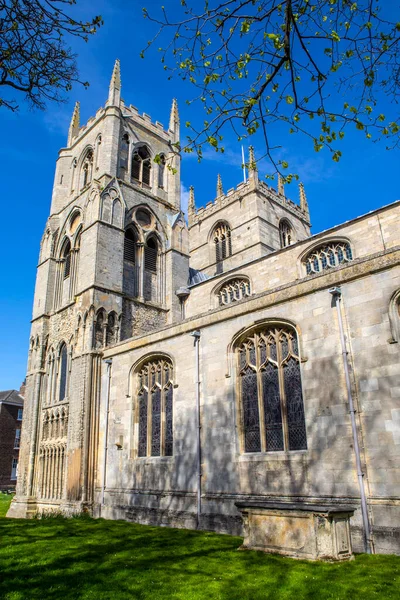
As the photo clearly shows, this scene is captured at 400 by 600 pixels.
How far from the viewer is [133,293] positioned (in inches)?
953

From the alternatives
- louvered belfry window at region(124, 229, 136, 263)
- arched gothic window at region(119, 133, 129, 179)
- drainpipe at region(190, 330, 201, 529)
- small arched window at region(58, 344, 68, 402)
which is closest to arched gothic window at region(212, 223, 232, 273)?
louvered belfry window at region(124, 229, 136, 263)

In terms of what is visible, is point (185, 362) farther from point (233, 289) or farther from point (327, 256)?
point (233, 289)

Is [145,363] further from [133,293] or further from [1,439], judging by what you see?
[1,439]

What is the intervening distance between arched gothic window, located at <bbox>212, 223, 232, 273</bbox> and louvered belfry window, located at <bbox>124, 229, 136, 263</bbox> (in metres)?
10.8

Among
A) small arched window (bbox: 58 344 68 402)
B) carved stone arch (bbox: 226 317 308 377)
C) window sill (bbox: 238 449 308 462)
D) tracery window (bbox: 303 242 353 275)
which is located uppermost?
tracery window (bbox: 303 242 353 275)

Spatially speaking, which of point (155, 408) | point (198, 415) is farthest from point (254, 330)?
point (155, 408)

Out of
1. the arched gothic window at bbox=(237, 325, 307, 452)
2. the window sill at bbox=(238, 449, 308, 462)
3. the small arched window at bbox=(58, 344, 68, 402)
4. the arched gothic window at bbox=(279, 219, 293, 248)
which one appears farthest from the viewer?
the arched gothic window at bbox=(279, 219, 293, 248)

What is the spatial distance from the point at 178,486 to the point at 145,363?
460 centimetres

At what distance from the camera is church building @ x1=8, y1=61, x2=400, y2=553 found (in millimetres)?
10609

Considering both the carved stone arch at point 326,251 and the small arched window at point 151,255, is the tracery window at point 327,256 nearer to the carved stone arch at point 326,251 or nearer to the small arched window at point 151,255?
the carved stone arch at point 326,251

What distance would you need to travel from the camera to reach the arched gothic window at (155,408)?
50.5ft

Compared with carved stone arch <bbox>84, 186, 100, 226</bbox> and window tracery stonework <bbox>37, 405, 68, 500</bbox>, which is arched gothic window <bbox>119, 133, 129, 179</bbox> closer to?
carved stone arch <bbox>84, 186, 100, 226</bbox>

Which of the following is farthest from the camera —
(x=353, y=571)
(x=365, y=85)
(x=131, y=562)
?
(x=131, y=562)

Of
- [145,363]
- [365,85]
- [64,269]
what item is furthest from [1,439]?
[365,85]
